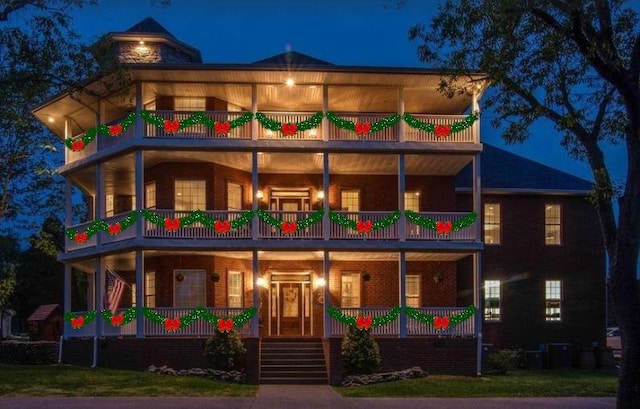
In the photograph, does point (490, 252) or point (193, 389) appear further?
point (490, 252)

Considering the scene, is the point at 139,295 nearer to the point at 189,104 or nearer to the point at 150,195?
the point at 150,195

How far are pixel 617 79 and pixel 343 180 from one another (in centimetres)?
1613

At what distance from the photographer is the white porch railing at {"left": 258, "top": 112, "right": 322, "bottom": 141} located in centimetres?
2823

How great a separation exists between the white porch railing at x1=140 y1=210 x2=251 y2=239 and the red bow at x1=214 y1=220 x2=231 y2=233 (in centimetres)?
13

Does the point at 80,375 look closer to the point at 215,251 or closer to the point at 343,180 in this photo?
the point at 215,251

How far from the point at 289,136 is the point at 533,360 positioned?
11991 millimetres

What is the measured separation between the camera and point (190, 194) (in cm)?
2936

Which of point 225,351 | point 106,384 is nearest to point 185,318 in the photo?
point 225,351

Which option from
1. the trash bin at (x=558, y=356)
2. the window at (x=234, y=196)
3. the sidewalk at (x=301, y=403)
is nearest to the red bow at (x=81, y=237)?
the window at (x=234, y=196)

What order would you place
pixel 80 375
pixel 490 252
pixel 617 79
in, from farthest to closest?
1. pixel 490 252
2. pixel 80 375
3. pixel 617 79

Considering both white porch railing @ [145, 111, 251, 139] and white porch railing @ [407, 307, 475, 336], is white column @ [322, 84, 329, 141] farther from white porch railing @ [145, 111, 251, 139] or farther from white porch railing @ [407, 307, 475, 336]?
white porch railing @ [407, 307, 475, 336]

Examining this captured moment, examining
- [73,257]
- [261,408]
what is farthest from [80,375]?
[261,408]

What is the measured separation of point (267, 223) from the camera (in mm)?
27906

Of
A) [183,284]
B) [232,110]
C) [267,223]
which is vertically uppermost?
[232,110]
